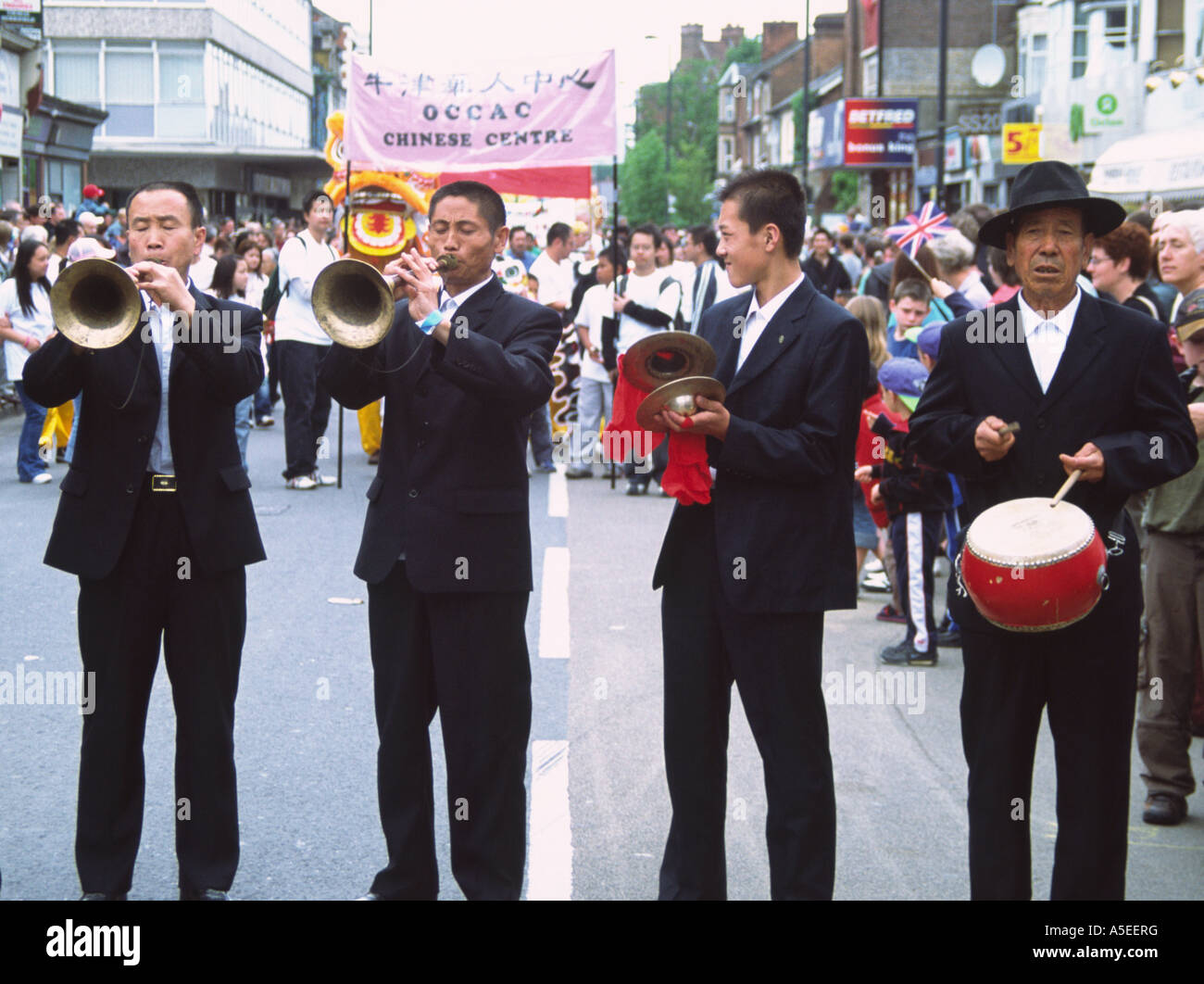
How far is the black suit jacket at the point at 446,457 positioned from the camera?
4496mm

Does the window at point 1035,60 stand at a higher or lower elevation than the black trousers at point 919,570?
higher

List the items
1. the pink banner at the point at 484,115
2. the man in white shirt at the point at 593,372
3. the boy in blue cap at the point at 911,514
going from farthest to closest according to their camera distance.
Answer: the man in white shirt at the point at 593,372 < the pink banner at the point at 484,115 < the boy in blue cap at the point at 911,514

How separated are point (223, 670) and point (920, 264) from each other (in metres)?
6.16

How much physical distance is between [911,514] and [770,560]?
3.82 m

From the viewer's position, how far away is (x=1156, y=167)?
14578 mm

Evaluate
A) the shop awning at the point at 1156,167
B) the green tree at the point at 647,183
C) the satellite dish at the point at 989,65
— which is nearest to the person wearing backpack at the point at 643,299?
the shop awning at the point at 1156,167

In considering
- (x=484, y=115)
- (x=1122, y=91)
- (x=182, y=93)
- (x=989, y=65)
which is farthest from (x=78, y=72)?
(x=484, y=115)

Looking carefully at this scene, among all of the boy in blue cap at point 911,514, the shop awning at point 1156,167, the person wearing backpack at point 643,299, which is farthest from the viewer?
the shop awning at point 1156,167

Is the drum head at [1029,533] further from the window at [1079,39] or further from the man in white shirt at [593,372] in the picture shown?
the window at [1079,39]

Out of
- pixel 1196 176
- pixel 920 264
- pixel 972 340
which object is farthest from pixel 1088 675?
pixel 1196 176

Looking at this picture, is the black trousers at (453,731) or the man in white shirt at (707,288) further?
the man in white shirt at (707,288)

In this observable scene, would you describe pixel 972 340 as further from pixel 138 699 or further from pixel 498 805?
pixel 138 699

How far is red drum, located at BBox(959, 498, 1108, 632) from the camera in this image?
3.90 metres

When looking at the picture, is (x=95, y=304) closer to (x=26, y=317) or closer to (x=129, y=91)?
(x=26, y=317)
